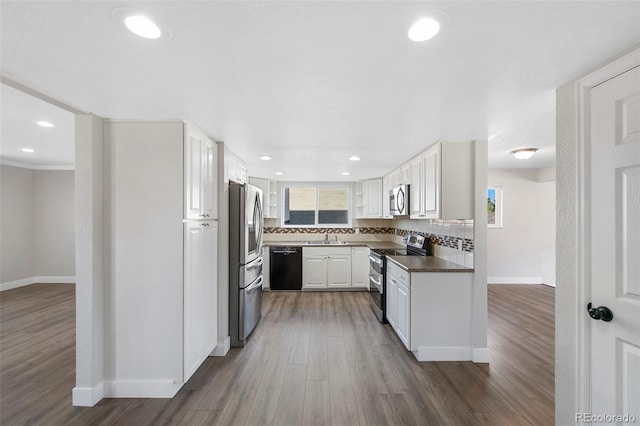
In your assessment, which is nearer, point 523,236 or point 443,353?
point 443,353

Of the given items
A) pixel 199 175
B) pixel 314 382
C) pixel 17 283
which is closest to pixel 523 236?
pixel 314 382

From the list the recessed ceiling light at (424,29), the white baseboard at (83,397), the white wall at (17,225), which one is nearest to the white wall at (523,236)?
the recessed ceiling light at (424,29)

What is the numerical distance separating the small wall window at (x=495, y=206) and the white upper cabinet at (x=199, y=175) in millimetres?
5296

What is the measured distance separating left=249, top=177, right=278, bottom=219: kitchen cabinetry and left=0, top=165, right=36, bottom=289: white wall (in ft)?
13.8

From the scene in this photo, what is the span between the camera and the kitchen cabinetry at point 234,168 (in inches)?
123

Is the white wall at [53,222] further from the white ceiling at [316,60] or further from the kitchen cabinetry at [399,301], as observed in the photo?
the kitchen cabinetry at [399,301]

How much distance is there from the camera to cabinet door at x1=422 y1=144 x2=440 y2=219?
116 inches

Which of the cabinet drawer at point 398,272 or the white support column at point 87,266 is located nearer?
the white support column at point 87,266

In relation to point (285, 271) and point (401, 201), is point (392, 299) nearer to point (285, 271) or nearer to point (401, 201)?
→ point (401, 201)

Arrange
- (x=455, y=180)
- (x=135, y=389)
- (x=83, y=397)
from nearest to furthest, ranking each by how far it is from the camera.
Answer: (x=83, y=397) < (x=135, y=389) < (x=455, y=180)

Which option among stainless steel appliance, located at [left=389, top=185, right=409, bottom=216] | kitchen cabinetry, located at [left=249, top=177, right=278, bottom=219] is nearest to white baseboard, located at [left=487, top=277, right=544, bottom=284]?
stainless steel appliance, located at [left=389, top=185, right=409, bottom=216]

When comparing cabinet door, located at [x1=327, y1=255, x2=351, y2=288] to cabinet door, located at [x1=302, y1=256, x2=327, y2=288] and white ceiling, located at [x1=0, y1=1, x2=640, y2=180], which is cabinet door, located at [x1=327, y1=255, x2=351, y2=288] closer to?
cabinet door, located at [x1=302, y1=256, x2=327, y2=288]

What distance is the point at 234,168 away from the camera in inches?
137

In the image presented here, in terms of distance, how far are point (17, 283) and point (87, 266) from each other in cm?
501
